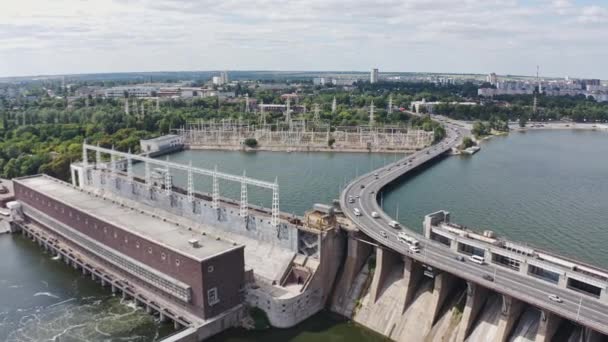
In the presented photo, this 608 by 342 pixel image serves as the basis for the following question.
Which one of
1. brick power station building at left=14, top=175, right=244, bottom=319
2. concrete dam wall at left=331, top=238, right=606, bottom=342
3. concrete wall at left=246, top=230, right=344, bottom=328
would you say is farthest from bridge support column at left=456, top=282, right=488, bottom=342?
brick power station building at left=14, top=175, right=244, bottom=319

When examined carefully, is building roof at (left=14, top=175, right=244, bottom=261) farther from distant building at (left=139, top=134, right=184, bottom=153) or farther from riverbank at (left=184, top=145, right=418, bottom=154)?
riverbank at (left=184, top=145, right=418, bottom=154)

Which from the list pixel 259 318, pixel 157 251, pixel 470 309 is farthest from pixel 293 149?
pixel 470 309

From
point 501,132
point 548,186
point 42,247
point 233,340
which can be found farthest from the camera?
point 501,132

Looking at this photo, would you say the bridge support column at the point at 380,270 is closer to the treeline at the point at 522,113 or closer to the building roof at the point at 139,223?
the building roof at the point at 139,223

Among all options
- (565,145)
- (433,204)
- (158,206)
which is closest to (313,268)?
(158,206)

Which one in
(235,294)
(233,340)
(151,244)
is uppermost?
(151,244)

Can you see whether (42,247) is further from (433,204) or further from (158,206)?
(433,204)
